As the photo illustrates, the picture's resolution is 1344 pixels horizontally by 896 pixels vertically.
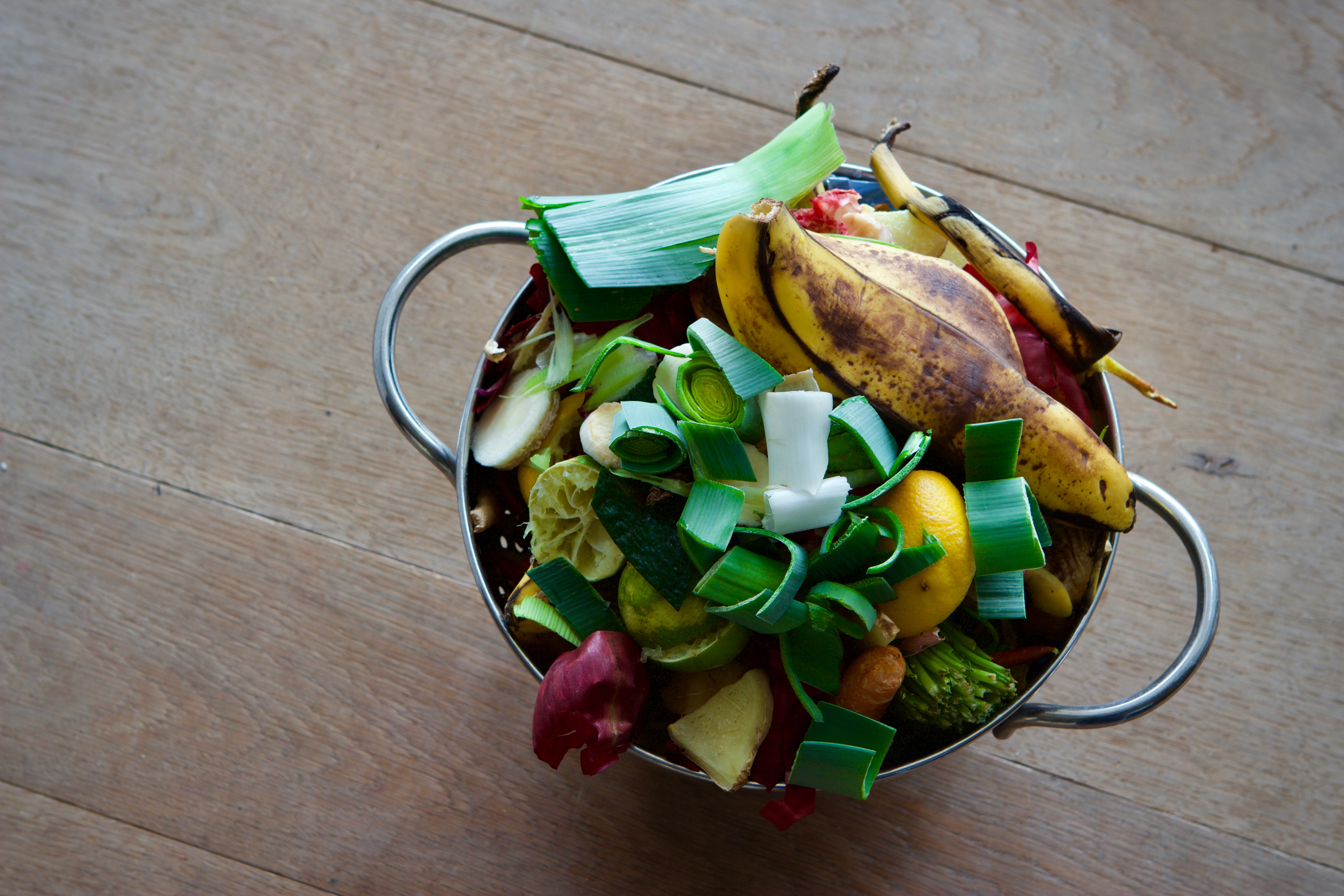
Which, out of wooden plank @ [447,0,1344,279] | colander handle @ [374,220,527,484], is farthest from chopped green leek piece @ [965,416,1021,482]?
wooden plank @ [447,0,1344,279]

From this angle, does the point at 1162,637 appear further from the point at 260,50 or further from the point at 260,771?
the point at 260,50

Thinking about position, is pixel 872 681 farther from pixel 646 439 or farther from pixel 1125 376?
pixel 1125 376

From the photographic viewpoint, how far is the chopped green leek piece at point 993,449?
62cm

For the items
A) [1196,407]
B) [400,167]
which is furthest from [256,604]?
[1196,407]

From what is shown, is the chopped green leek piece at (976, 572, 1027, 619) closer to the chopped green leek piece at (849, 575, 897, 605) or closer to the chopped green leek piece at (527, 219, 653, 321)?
the chopped green leek piece at (849, 575, 897, 605)

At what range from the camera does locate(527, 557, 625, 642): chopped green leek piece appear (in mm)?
688

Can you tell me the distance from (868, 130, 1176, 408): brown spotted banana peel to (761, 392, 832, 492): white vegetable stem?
0.21 m

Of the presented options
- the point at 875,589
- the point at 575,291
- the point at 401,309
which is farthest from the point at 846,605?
the point at 401,309

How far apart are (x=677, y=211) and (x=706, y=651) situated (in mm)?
378

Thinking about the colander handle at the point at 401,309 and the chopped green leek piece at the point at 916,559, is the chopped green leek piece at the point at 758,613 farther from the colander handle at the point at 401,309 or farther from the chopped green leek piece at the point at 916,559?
the colander handle at the point at 401,309

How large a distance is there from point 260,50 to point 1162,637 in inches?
51.9

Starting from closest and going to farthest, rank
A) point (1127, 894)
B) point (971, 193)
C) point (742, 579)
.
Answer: point (742, 579) < point (1127, 894) < point (971, 193)

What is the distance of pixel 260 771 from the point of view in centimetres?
96

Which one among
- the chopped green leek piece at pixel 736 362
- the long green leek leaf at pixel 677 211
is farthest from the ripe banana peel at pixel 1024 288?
the chopped green leek piece at pixel 736 362
